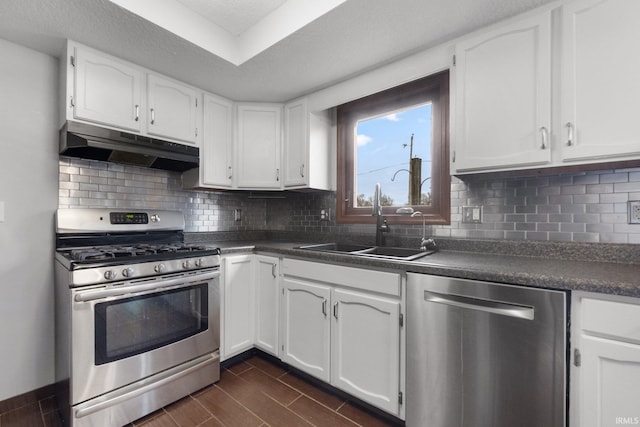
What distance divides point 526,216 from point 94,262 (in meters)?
2.39

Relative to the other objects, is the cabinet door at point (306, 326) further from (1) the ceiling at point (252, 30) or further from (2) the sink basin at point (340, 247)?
(1) the ceiling at point (252, 30)

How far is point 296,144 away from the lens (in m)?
2.54

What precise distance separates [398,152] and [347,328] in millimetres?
1402

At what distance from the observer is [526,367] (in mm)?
1148

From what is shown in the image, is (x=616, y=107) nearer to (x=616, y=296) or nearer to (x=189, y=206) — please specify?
(x=616, y=296)

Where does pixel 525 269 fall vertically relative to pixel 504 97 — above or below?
below

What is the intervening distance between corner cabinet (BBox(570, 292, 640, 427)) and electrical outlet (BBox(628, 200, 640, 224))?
2.14 feet

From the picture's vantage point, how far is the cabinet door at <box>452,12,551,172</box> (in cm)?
139

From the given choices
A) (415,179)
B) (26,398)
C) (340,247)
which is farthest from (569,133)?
(26,398)

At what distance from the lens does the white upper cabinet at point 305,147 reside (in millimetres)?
2453

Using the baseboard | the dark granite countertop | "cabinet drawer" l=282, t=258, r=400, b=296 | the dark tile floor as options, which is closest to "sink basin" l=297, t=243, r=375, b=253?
"cabinet drawer" l=282, t=258, r=400, b=296

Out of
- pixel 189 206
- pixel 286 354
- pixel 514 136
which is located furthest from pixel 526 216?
pixel 189 206

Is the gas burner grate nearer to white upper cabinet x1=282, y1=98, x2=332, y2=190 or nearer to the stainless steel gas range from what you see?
the stainless steel gas range

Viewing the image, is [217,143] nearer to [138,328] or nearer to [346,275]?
[138,328]
